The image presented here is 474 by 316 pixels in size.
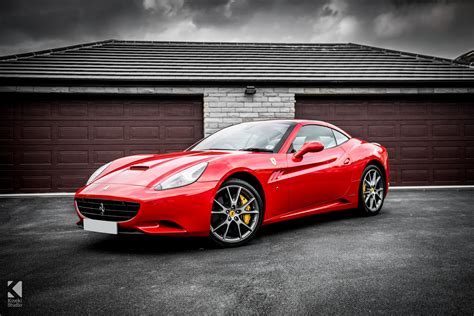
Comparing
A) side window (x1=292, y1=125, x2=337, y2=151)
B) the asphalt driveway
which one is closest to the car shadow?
the asphalt driveway

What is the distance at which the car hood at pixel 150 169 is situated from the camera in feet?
12.2

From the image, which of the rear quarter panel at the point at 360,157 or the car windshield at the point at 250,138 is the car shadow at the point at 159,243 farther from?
the car windshield at the point at 250,138

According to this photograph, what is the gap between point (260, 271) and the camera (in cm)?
298

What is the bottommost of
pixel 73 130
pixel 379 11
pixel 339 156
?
pixel 339 156

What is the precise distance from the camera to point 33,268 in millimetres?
3162

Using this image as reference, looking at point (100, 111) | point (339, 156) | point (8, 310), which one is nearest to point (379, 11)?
point (100, 111)

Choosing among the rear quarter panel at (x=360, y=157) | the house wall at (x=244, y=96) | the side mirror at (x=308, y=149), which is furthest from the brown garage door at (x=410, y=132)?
the side mirror at (x=308, y=149)

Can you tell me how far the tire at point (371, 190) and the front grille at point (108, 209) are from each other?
325 cm

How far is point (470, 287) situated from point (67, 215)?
5447mm

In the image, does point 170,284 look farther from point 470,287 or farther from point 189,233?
point 470,287

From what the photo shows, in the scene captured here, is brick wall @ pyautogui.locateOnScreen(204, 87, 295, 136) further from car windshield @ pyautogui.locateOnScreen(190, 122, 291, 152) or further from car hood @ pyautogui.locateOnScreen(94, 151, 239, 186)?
car hood @ pyautogui.locateOnScreen(94, 151, 239, 186)

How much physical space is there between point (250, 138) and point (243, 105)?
520 centimetres

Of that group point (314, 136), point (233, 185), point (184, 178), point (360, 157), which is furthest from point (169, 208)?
point (360, 157)

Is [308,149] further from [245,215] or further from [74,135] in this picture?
[74,135]
